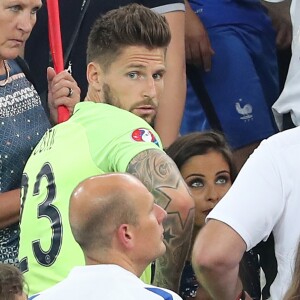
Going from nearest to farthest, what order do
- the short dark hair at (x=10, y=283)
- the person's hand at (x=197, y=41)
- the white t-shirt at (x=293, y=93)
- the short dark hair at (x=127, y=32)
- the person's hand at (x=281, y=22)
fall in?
the short dark hair at (x=10, y=283)
the short dark hair at (x=127, y=32)
the white t-shirt at (x=293, y=93)
the person's hand at (x=197, y=41)
the person's hand at (x=281, y=22)

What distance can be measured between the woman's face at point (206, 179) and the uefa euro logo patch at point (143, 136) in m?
0.84

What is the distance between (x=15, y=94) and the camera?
501 cm

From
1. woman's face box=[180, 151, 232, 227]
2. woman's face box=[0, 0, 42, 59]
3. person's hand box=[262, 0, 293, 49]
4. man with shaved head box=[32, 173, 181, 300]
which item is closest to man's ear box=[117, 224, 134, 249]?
man with shaved head box=[32, 173, 181, 300]

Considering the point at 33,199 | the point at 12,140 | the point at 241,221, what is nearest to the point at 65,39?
the point at 12,140

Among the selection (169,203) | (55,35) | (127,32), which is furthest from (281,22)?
(169,203)

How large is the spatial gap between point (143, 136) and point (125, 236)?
607mm

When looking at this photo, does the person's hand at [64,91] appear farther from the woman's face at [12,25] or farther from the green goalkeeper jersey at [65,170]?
the green goalkeeper jersey at [65,170]

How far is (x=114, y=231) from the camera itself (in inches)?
142

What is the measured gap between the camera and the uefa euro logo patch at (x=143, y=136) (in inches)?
163

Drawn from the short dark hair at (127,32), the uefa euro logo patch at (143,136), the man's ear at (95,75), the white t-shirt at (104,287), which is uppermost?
the short dark hair at (127,32)

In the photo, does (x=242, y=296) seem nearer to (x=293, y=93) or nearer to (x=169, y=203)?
(x=169, y=203)

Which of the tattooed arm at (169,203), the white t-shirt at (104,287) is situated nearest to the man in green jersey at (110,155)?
the tattooed arm at (169,203)

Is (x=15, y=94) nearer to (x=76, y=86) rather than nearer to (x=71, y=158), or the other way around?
(x=76, y=86)

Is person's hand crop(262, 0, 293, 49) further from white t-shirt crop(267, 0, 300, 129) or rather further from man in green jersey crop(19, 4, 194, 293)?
man in green jersey crop(19, 4, 194, 293)
